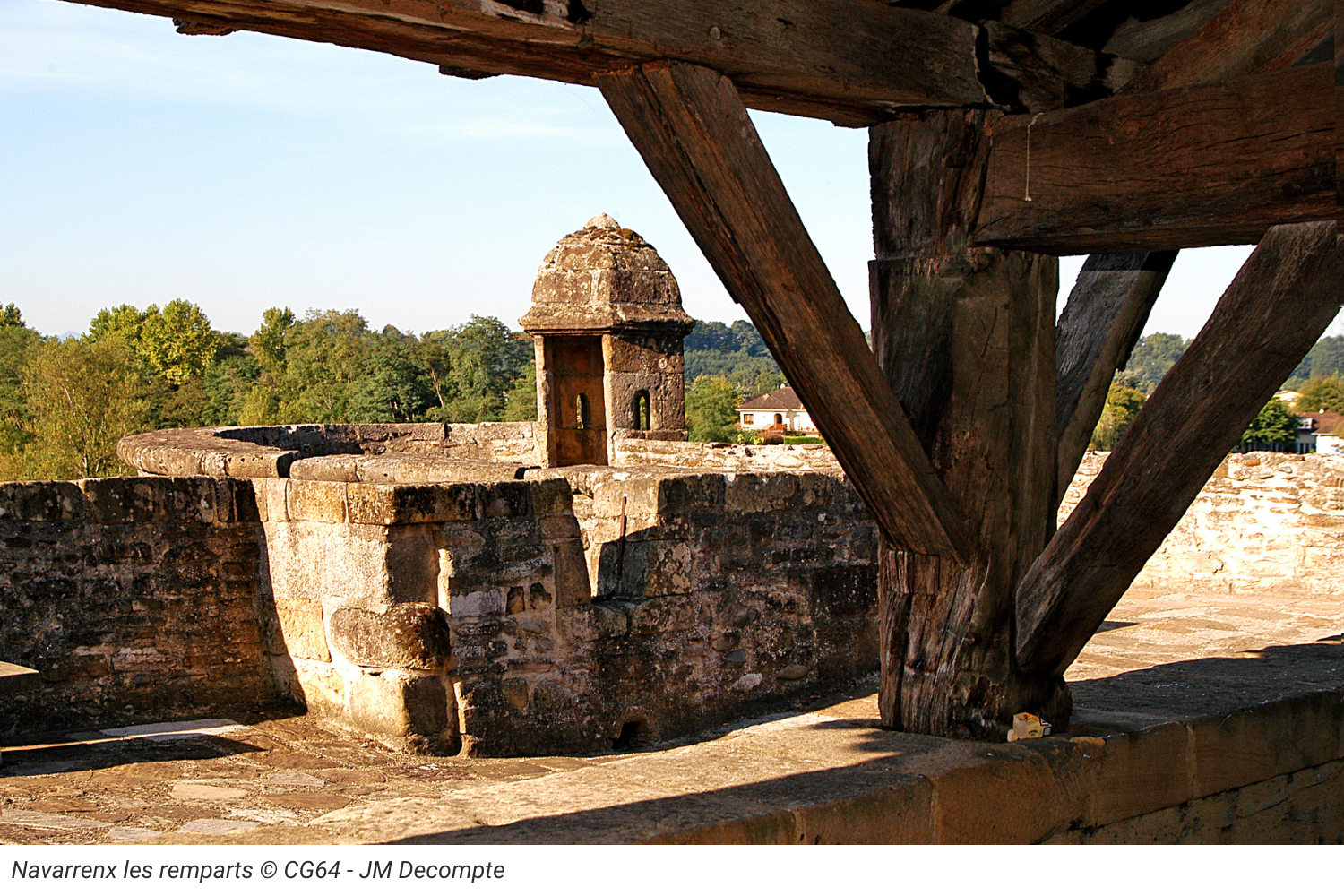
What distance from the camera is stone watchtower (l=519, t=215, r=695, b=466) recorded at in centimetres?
1191

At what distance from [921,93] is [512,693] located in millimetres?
3337

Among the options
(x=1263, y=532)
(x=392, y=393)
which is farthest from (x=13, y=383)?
(x=1263, y=532)

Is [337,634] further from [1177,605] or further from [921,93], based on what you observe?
[1177,605]

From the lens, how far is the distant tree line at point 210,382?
42.9 meters

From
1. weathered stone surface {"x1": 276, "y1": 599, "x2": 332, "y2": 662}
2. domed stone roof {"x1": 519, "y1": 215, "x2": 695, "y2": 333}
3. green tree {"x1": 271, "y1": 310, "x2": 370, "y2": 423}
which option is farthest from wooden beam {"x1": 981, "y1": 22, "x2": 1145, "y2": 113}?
green tree {"x1": 271, "y1": 310, "x2": 370, "y2": 423}

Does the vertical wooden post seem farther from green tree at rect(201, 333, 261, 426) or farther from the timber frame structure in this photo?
green tree at rect(201, 333, 261, 426)

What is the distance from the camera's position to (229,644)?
6.05 meters

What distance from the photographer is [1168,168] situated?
298cm

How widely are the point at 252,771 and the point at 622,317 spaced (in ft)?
24.1

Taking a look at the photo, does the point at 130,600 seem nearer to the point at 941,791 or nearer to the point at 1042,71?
the point at 941,791

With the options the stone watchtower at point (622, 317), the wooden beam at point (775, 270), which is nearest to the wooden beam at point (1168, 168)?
the wooden beam at point (775, 270)

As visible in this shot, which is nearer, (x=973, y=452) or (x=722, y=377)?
(x=973, y=452)

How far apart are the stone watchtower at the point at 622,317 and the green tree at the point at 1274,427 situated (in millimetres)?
65123

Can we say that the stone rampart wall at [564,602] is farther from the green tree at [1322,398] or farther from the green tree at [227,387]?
the green tree at [1322,398]
